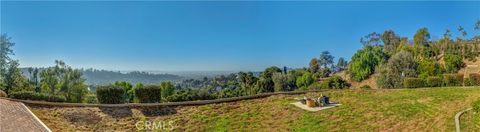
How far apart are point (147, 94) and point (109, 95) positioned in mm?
1682

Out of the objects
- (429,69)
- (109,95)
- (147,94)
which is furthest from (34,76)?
(429,69)

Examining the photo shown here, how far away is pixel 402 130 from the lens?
10406 millimetres

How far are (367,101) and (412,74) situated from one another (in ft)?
Answer: 80.5

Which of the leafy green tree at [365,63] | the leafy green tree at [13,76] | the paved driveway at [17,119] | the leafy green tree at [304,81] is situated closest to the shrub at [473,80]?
the paved driveway at [17,119]

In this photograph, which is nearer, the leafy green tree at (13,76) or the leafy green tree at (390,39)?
the leafy green tree at (13,76)

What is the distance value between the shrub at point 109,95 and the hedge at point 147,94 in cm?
80

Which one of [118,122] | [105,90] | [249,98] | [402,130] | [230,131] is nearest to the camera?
[402,130]

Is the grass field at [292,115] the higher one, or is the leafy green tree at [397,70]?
the leafy green tree at [397,70]

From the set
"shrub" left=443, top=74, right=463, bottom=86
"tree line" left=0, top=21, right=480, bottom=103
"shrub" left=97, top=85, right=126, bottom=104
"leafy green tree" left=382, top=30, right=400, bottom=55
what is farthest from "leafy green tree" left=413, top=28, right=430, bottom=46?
"shrub" left=97, top=85, right=126, bottom=104

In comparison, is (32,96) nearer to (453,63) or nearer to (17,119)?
(17,119)

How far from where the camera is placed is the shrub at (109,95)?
15.9m

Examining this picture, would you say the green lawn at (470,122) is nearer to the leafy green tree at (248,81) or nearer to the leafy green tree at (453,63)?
the leafy green tree at (453,63)

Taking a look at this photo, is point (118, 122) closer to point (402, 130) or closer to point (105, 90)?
point (105, 90)

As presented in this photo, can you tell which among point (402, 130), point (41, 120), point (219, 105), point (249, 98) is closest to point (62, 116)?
point (41, 120)
